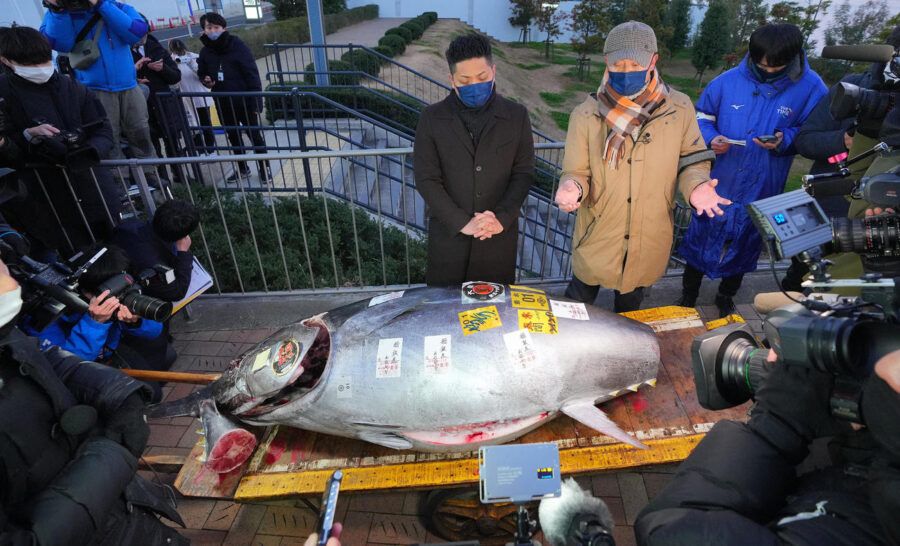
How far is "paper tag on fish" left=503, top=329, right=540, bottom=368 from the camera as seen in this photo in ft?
7.54

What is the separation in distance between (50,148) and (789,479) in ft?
14.9

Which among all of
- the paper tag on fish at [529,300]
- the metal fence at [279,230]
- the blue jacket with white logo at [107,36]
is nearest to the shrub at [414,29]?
the metal fence at [279,230]

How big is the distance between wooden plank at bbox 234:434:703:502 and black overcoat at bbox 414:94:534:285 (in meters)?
1.36

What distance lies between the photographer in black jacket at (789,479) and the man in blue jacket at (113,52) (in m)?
5.14

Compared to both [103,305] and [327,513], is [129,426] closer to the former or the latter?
[103,305]

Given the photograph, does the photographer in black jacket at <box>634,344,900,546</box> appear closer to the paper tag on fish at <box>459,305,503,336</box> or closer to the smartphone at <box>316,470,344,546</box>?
the smartphone at <box>316,470,344,546</box>

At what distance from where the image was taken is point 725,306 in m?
3.90

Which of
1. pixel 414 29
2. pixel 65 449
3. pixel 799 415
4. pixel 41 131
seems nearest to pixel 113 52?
pixel 41 131

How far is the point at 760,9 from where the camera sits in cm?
1561

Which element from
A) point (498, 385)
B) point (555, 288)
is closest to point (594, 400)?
point (498, 385)

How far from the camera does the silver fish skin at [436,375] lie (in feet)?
7.40

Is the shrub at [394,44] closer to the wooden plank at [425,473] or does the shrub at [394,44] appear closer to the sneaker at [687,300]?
the sneaker at [687,300]

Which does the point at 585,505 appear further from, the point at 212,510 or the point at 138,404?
the point at 212,510

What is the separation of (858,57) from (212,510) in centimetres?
435
